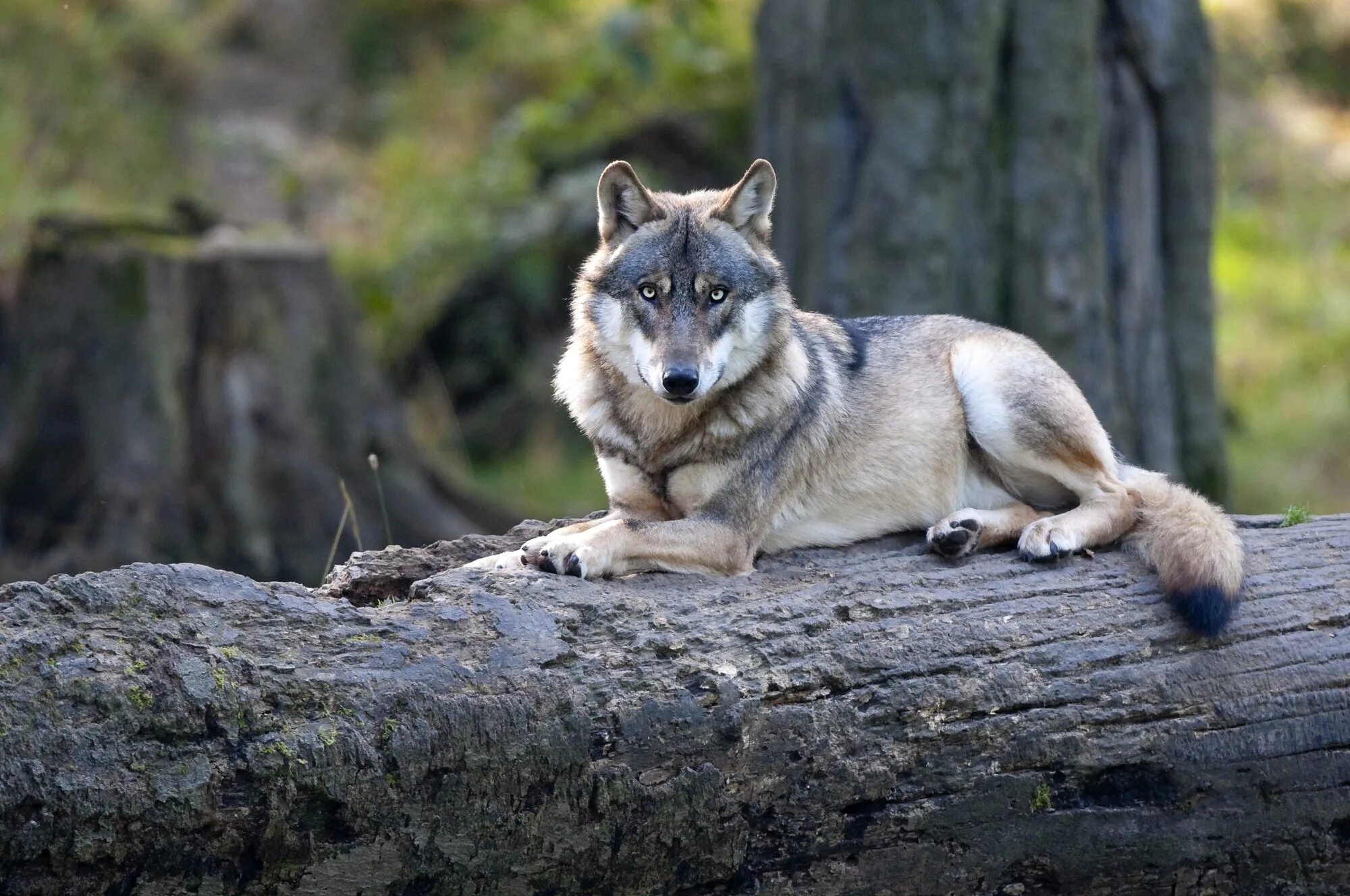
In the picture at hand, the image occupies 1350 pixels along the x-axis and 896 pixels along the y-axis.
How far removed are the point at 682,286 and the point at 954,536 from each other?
1669 mm

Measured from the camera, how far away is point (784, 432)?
6.61 meters

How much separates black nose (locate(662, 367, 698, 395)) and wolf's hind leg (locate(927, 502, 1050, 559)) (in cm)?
130

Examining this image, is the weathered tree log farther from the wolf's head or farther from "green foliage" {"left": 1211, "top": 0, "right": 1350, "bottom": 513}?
"green foliage" {"left": 1211, "top": 0, "right": 1350, "bottom": 513}

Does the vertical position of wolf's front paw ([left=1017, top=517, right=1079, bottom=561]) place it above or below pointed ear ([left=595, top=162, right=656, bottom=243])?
below

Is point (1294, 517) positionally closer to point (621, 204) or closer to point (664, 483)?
point (664, 483)

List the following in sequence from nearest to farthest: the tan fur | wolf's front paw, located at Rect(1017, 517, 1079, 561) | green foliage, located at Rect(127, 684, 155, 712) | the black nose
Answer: green foliage, located at Rect(127, 684, 155, 712) → the tan fur → the black nose → wolf's front paw, located at Rect(1017, 517, 1079, 561)

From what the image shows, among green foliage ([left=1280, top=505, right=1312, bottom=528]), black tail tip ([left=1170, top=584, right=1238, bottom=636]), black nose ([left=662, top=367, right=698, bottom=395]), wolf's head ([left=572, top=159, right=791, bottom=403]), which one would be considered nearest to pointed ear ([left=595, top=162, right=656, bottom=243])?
wolf's head ([left=572, top=159, right=791, bottom=403])

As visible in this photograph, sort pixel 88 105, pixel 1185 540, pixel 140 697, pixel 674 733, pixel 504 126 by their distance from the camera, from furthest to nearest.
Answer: pixel 88 105, pixel 504 126, pixel 1185 540, pixel 674 733, pixel 140 697

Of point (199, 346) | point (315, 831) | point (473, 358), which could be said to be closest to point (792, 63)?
point (199, 346)

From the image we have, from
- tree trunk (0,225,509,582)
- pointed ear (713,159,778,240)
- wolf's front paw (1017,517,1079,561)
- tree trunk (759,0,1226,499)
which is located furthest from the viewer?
tree trunk (0,225,509,582)

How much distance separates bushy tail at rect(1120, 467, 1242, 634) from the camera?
5.68m

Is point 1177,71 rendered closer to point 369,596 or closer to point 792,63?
point 792,63

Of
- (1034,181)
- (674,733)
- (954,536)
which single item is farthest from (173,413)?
(674,733)

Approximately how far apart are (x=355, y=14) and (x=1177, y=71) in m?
15.9
